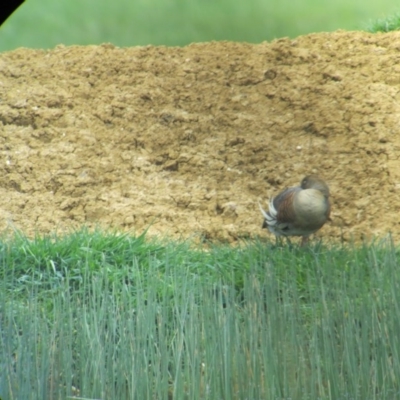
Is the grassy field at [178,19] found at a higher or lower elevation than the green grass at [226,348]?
higher

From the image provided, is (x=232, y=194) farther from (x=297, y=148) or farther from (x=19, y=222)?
(x=19, y=222)

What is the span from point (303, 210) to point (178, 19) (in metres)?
1.00

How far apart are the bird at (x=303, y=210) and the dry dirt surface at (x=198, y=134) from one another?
0.71 feet

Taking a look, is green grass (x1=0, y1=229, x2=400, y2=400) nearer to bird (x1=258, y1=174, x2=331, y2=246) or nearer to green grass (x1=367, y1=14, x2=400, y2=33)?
bird (x1=258, y1=174, x2=331, y2=246)

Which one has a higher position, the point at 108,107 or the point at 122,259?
the point at 108,107

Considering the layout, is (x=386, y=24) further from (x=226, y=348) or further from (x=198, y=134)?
(x=226, y=348)

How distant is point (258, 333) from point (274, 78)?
2.25 m

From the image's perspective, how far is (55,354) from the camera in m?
2.25

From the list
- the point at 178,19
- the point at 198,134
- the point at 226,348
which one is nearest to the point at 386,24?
the point at 198,134

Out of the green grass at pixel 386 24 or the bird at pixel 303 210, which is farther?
the green grass at pixel 386 24

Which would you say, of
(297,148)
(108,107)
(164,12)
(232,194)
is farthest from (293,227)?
(108,107)

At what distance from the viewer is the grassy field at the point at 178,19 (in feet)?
10.8

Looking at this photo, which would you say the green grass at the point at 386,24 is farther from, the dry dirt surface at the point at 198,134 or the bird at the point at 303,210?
the bird at the point at 303,210

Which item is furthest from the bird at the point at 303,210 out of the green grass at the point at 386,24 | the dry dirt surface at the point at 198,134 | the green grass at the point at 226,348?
the green grass at the point at 386,24
